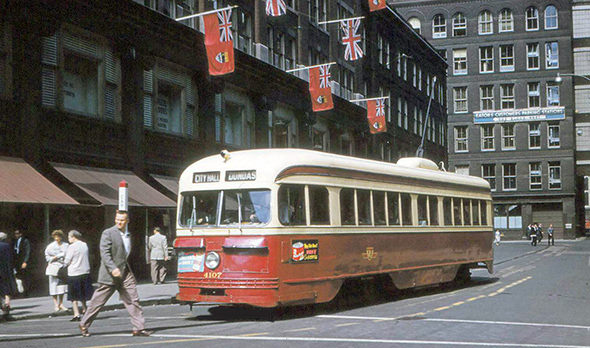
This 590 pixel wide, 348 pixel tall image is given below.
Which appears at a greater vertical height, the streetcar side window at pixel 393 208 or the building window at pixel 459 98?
the building window at pixel 459 98

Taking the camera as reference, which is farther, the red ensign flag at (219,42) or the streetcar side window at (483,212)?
the red ensign flag at (219,42)

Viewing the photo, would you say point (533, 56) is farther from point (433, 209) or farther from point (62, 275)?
point (62, 275)

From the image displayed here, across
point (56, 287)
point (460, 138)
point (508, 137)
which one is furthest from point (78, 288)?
point (460, 138)

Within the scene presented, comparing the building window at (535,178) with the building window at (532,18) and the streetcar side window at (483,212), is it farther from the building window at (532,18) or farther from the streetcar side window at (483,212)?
the streetcar side window at (483,212)

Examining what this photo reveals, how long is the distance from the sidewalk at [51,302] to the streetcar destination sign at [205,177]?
2.42 m

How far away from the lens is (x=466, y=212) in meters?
22.2

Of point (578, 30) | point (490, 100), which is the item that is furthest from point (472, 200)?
point (578, 30)

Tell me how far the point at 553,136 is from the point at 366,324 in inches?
2847

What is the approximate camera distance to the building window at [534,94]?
81500mm

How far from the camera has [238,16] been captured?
33.4 metres

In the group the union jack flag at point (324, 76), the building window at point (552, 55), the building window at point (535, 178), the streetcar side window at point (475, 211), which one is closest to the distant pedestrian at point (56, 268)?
the streetcar side window at point (475, 211)

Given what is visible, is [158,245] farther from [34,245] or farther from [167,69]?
[167,69]

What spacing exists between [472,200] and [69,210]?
1162 cm

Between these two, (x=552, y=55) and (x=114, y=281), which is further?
(x=552, y=55)
